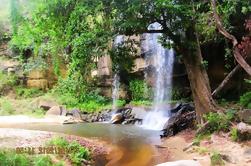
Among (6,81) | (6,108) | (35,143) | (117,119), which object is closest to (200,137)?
(35,143)

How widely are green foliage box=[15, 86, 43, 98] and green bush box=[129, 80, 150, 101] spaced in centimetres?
712

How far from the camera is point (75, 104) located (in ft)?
77.4

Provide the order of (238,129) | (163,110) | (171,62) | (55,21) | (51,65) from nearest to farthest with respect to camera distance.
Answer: (238,129) → (55,21) → (163,110) → (171,62) → (51,65)

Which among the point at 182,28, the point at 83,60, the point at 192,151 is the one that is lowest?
the point at 192,151

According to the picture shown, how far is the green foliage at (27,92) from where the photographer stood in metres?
26.4

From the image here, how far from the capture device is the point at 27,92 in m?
26.5

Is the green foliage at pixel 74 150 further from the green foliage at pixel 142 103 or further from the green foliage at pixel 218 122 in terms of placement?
the green foliage at pixel 142 103

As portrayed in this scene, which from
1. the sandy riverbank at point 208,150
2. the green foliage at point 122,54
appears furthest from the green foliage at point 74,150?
the green foliage at point 122,54

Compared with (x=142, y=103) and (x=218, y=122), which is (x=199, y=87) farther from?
(x=142, y=103)

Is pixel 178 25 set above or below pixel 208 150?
above

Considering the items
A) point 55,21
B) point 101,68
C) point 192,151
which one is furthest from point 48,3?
point 101,68

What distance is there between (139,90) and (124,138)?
879cm

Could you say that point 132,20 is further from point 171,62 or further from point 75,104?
point 75,104

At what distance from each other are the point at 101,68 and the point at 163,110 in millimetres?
6626
